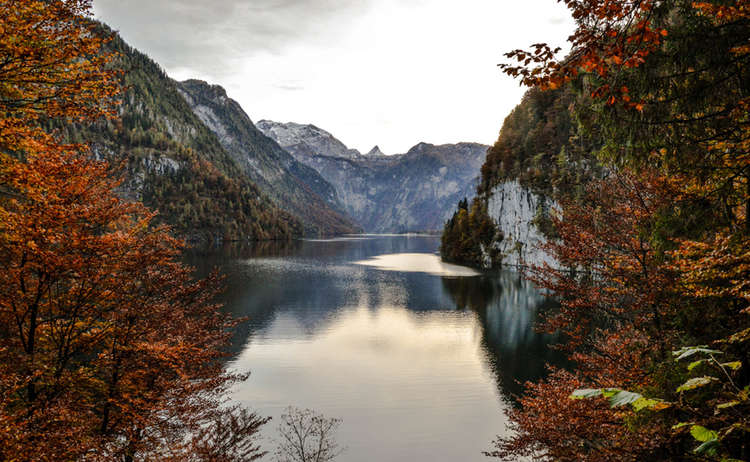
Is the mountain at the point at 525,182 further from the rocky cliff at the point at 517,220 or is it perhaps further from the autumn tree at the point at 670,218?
the autumn tree at the point at 670,218

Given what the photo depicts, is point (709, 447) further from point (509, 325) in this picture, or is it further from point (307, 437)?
point (509, 325)

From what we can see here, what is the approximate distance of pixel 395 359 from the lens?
95.6ft

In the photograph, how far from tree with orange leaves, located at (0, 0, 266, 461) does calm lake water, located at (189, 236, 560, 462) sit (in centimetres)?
798

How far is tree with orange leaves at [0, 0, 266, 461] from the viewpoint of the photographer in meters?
7.57

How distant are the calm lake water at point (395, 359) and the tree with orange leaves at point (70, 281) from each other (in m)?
7.98

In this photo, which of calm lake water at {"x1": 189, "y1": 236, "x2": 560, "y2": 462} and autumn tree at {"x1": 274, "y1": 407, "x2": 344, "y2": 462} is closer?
autumn tree at {"x1": 274, "y1": 407, "x2": 344, "y2": 462}

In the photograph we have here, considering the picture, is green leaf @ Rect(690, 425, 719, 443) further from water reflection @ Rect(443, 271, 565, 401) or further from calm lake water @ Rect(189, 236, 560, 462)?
calm lake water @ Rect(189, 236, 560, 462)

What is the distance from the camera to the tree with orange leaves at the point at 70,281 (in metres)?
7.57

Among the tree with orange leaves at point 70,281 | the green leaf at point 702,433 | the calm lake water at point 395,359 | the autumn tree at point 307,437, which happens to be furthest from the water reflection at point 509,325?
the tree with orange leaves at point 70,281

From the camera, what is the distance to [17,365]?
8.49 meters

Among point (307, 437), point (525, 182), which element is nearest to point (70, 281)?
point (307, 437)

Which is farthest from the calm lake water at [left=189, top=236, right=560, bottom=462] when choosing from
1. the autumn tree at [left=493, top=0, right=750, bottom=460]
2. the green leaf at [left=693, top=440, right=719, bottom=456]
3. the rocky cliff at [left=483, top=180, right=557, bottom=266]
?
the rocky cliff at [left=483, top=180, right=557, bottom=266]

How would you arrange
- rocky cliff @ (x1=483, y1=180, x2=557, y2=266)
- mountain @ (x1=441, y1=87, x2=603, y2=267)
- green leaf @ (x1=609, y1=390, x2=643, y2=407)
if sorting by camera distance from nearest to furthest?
green leaf @ (x1=609, y1=390, x2=643, y2=407)
mountain @ (x1=441, y1=87, x2=603, y2=267)
rocky cliff @ (x1=483, y1=180, x2=557, y2=266)

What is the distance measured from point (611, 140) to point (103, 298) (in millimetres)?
12968
